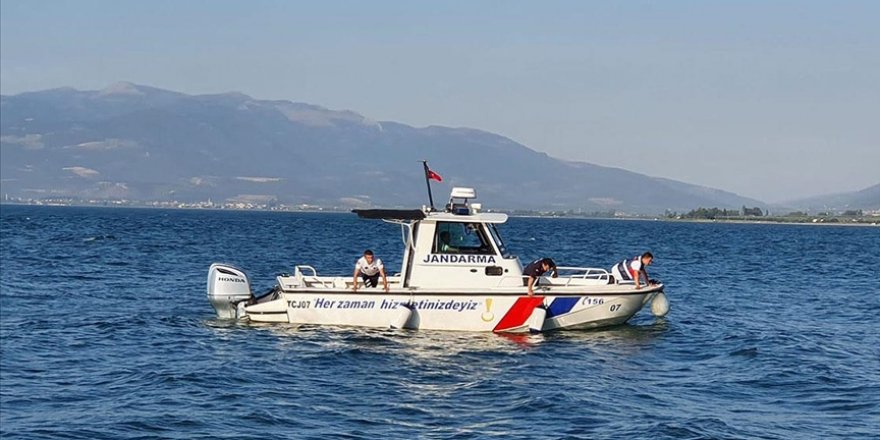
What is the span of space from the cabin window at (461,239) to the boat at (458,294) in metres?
0.02

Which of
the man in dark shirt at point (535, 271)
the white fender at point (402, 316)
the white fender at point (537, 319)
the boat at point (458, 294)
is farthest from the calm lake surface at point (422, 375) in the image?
the man in dark shirt at point (535, 271)

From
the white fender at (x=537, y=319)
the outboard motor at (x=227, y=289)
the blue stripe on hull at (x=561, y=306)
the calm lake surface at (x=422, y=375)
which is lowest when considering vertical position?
the calm lake surface at (x=422, y=375)

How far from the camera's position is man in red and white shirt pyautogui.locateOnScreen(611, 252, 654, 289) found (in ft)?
93.1

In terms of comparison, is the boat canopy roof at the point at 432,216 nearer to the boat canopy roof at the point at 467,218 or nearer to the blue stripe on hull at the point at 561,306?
the boat canopy roof at the point at 467,218

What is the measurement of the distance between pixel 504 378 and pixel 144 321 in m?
11.5

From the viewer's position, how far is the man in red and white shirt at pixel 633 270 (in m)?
28.4

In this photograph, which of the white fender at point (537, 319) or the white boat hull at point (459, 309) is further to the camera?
the white boat hull at point (459, 309)

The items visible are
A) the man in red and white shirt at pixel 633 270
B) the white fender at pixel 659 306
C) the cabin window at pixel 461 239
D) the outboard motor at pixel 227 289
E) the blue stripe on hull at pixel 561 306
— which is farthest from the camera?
the white fender at pixel 659 306

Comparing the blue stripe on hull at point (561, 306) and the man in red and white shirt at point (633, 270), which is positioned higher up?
the man in red and white shirt at point (633, 270)

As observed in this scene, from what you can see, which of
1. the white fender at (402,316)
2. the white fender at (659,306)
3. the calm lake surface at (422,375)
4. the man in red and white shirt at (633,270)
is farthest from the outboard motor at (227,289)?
the white fender at (659,306)

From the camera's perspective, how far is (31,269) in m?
46.0

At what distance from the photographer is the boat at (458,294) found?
2692 cm

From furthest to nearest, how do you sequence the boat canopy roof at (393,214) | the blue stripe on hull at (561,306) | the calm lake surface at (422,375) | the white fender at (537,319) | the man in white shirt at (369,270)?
the man in white shirt at (369,270)
the boat canopy roof at (393,214)
the blue stripe on hull at (561,306)
the white fender at (537,319)
the calm lake surface at (422,375)

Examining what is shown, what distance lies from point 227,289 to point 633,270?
9.92m
